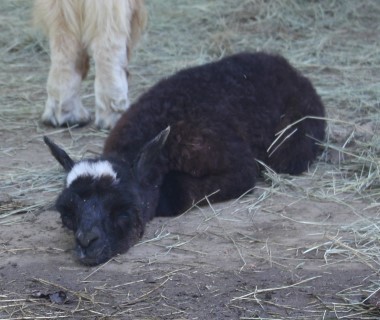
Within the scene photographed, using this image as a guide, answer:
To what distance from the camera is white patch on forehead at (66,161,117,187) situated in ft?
16.4

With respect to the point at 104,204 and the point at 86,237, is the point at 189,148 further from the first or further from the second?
the point at 86,237

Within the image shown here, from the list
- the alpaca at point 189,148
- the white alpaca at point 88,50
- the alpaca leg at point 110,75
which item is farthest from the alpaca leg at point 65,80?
the alpaca at point 189,148

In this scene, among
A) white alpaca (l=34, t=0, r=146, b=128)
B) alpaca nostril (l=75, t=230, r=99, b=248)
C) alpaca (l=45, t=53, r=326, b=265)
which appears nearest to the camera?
alpaca nostril (l=75, t=230, r=99, b=248)

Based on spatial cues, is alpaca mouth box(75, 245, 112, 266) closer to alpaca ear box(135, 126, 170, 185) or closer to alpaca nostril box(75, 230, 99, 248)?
alpaca nostril box(75, 230, 99, 248)

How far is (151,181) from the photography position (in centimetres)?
537

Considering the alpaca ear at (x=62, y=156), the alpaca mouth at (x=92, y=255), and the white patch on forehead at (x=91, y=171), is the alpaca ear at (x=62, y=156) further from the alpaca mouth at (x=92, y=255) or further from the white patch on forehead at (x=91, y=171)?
the alpaca mouth at (x=92, y=255)

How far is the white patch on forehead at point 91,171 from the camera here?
4.98 m

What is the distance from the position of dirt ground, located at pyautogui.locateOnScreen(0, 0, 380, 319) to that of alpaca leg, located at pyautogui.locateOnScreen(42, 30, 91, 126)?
240 mm

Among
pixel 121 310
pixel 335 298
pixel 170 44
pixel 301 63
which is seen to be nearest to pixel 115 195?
pixel 121 310

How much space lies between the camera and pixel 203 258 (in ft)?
15.9

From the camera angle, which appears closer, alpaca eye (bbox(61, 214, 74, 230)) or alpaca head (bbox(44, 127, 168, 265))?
alpaca head (bbox(44, 127, 168, 265))

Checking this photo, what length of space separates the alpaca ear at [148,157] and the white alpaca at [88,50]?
1825mm

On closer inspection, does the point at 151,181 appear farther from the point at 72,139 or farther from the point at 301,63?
the point at 301,63

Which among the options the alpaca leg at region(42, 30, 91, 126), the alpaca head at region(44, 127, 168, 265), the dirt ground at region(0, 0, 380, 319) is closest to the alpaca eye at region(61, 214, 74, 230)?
the alpaca head at region(44, 127, 168, 265)
